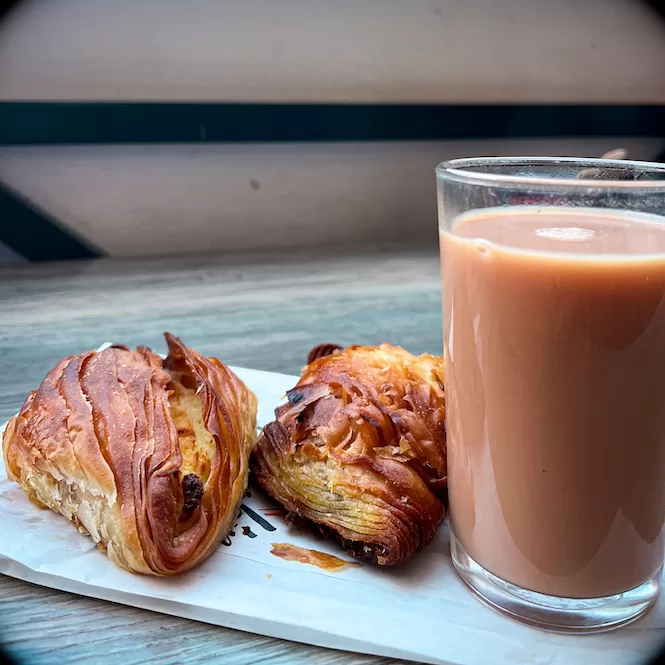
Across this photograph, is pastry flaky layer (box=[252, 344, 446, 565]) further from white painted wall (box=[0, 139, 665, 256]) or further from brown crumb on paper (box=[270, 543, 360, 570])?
white painted wall (box=[0, 139, 665, 256])

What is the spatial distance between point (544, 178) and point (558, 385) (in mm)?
199

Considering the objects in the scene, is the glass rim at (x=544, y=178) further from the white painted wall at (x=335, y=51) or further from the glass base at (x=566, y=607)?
the white painted wall at (x=335, y=51)

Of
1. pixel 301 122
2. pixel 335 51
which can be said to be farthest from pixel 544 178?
pixel 335 51

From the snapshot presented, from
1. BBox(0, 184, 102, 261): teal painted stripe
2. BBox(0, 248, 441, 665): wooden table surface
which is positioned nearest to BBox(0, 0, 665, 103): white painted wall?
BBox(0, 184, 102, 261): teal painted stripe

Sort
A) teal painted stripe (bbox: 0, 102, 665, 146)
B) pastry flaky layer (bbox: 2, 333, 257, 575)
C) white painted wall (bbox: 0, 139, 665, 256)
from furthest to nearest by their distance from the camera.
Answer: white painted wall (bbox: 0, 139, 665, 256)
teal painted stripe (bbox: 0, 102, 665, 146)
pastry flaky layer (bbox: 2, 333, 257, 575)

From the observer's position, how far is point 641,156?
9.45 ft

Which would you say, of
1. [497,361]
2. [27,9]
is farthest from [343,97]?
[497,361]

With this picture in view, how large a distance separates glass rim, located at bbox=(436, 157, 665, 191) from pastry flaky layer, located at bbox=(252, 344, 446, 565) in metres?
0.24

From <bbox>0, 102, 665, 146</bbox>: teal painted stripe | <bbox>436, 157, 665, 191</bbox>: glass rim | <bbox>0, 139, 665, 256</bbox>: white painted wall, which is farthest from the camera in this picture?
<bbox>0, 139, 665, 256</bbox>: white painted wall

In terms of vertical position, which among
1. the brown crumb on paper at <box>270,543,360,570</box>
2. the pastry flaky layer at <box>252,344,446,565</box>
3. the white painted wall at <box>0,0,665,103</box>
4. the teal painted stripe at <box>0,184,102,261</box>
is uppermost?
the white painted wall at <box>0,0,665,103</box>

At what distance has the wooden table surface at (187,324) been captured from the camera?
0.56m

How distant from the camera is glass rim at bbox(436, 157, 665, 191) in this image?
506 mm

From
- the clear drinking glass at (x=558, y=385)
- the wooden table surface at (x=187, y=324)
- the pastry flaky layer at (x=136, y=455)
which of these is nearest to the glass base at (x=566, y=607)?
the clear drinking glass at (x=558, y=385)

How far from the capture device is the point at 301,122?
2.21m
